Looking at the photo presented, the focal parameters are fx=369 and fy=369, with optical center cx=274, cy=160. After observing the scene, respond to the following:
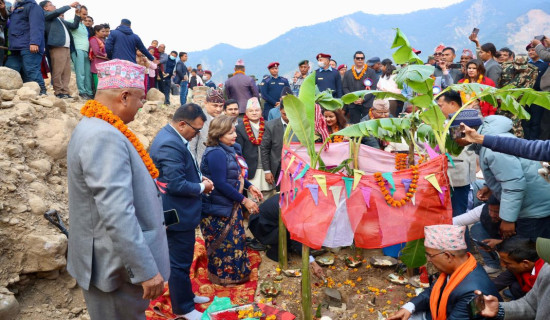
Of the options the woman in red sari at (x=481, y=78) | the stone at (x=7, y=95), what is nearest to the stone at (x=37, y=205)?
the stone at (x=7, y=95)

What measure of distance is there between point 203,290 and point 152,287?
236 centimetres

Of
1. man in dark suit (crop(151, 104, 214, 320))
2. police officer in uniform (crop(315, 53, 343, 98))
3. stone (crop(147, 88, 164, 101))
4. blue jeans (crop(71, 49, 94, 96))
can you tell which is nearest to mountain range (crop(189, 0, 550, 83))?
stone (crop(147, 88, 164, 101))

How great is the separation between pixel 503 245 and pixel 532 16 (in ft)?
336

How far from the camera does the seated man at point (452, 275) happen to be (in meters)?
2.51

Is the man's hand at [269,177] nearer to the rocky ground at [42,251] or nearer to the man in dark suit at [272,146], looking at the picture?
the man in dark suit at [272,146]

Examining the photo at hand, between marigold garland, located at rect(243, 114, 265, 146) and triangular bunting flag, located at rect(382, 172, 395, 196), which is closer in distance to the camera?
triangular bunting flag, located at rect(382, 172, 395, 196)

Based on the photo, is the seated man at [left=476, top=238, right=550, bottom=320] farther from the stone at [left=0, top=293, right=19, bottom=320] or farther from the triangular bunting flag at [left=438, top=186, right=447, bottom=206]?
the stone at [left=0, top=293, right=19, bottom=320]

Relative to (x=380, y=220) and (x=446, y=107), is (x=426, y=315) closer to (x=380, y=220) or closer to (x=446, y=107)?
(x=380, y=220)

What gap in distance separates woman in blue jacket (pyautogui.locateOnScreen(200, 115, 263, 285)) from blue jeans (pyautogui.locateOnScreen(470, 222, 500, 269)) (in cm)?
249

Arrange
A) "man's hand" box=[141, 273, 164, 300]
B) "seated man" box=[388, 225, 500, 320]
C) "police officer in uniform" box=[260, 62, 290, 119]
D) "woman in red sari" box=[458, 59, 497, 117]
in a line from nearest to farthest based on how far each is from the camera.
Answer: "man's hand" box=[141, 273, 164, 300] → "seated man" box=[388, 225, 500, 320] → "woman in red sari" box=[458, 59, 497, 117] → "police officer in uniform" box=[260, 62, 290, 119]

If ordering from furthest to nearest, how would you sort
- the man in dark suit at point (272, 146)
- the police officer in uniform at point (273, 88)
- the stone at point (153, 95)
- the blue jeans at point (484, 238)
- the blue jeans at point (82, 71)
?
the stone at point (153, 95) < the police officer in uniform at point (273, 88) < the blue jeans at point (82, 71) < the man in dark suit at point (272, 146) < the blue jeans at point (484, 238)

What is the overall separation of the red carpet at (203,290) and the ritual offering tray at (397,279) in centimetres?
154

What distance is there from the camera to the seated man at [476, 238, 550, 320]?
2182 millimetres

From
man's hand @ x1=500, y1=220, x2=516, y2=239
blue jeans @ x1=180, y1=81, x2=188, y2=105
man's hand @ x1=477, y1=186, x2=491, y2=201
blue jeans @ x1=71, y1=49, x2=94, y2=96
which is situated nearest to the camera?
man's hand @ x1=500, y1=220, x2=516, y2=239
